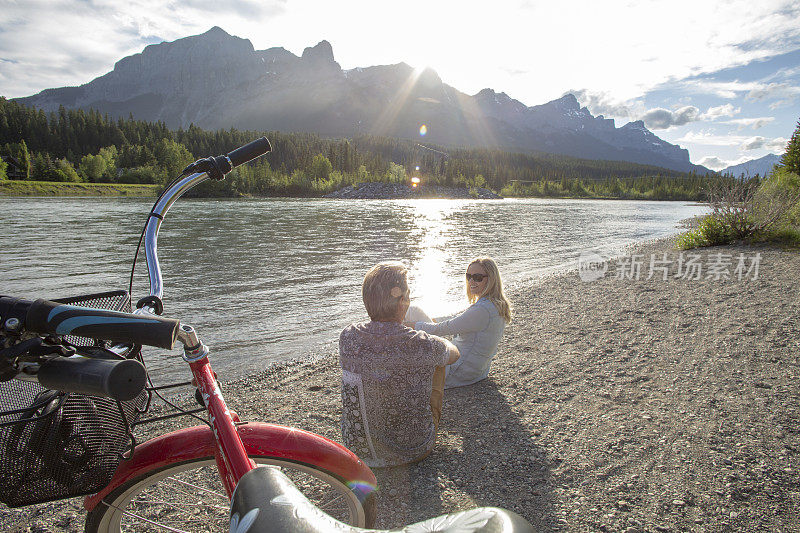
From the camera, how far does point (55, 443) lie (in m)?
→ 1.55

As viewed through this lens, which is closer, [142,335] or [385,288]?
[142,335]

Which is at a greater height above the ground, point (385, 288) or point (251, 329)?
point (385, 288)

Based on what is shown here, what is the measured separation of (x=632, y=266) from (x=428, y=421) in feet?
50.4

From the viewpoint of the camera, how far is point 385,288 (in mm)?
3623

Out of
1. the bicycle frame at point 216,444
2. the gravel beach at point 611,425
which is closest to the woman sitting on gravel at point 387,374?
the gravel beach at point 611,425

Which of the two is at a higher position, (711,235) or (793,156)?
(793,156)

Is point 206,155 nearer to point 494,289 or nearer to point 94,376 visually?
point 494,289

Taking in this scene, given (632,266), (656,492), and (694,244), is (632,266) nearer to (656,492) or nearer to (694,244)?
(694,244)

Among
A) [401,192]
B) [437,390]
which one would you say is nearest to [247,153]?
[437,390]

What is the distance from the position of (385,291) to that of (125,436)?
2137 millimetres

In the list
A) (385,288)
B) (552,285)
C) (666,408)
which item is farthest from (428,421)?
(552,285)

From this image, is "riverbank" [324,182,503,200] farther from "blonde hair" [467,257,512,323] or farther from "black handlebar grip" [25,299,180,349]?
"black handlebar grip" [25,299,180,349]

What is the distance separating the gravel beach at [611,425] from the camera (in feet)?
12.1

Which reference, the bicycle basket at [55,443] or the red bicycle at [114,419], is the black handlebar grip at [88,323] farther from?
the bicycle basket at [55,443]
